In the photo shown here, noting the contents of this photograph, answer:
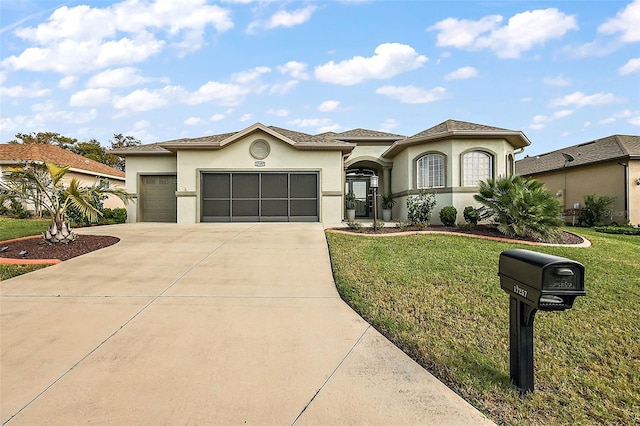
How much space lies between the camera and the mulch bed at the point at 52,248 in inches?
276

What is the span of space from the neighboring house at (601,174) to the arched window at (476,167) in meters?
7.93

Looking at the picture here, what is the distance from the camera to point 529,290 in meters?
2.32

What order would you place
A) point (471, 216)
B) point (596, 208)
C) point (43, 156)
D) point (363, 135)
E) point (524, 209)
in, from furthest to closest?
point (43, 156) < point (363, 135) < point (596, 208) < point (471, 216) < point (524, 209)

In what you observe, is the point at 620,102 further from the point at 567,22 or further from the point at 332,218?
the point at 332,218

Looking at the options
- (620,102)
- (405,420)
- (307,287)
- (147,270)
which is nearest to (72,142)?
(147,270)

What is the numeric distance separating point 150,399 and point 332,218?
11611mm

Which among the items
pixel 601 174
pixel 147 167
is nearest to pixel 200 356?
pixel 147 167

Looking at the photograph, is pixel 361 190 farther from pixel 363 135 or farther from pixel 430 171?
pixel 430 171

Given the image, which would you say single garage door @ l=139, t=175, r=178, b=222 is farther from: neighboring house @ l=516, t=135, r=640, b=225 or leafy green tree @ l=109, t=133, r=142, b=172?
leafy green tree @ l=109, t=133, r=142, b=172

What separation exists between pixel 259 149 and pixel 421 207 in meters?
7.07

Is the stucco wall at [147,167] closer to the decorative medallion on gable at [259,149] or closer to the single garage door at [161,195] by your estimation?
the single garage door at [161,195]

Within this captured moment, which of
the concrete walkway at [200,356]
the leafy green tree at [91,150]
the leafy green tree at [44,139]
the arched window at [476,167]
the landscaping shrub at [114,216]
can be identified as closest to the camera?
the concrete walkway at [200,356]

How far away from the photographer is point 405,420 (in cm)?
233

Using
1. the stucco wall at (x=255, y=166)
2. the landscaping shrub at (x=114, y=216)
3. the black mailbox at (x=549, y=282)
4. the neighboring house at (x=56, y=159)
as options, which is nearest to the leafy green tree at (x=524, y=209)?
the stucco wall at (x=255, y=166)
